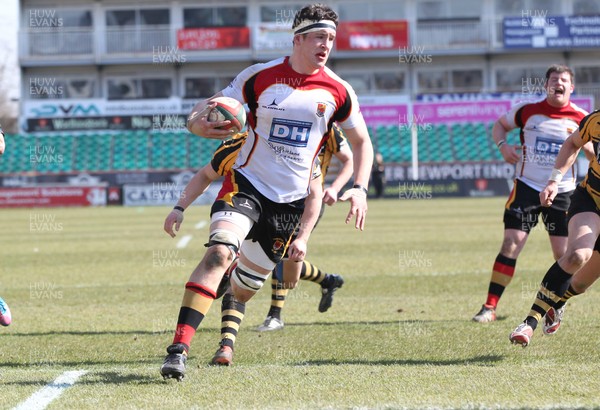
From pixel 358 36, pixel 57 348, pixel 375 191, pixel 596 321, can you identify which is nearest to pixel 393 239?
pixel 596 321

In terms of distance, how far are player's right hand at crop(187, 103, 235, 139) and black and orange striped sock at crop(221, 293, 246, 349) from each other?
1569mm

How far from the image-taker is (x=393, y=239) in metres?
18.1

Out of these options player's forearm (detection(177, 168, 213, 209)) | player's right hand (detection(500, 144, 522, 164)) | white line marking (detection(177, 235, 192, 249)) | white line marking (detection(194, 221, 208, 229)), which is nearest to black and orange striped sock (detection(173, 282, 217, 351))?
player's forearm (detection(177, 168, 213, 209))

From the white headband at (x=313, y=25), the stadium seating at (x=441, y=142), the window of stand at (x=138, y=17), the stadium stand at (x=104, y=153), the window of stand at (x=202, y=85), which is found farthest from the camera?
the window of stand at (x=138, y=17)

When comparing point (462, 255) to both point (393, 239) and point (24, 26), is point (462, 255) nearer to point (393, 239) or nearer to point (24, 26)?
point (393, 239)

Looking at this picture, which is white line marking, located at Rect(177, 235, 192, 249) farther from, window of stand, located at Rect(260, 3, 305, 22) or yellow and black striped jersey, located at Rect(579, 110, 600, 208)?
window of stand, located at Rect(260, 3, 305, 22)

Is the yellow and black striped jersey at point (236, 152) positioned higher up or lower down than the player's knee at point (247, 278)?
higher up

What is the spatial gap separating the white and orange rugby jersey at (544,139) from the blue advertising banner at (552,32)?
38.1m

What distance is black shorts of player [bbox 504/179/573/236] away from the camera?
8.75m

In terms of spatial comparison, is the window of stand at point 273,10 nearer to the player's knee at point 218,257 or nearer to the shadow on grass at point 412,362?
the shadow on grass at point 412,362

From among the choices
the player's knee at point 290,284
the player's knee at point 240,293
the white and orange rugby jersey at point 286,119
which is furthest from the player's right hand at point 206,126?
the player's knee at point 290,284

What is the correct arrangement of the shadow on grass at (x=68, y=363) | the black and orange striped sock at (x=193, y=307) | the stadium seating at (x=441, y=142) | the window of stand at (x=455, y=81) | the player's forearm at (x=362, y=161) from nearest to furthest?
the black and orange striped sock at (x=193, y=307)
the player's forearm at (x=362, y=161)
the shadow on grass at (x=68, y=363)
the stadium seating at (x=441, y=142)
the window of stand at (x=455, y=81)

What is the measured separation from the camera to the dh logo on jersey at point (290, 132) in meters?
6.20

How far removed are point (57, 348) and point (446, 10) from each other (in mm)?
44150
